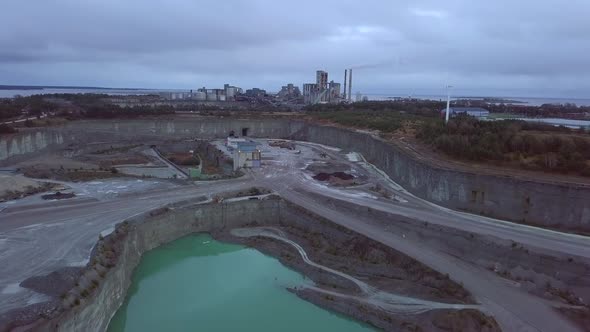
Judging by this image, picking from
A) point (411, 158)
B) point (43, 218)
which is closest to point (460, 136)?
point (411, 158)

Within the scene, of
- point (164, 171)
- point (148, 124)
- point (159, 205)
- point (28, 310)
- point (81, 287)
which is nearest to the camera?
point (28, 310)

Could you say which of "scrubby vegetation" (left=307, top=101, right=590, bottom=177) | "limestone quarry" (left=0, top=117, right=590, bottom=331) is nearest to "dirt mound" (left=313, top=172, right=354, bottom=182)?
"limestone quarry" (left=0, top=117, right=590, bottom=331)

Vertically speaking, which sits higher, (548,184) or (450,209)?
(548,184)

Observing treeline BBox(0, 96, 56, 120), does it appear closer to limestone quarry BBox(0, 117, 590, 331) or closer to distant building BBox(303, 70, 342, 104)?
limestone quarry BBox(0, 117, 590, 331)

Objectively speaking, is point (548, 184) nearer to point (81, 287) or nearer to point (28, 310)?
point (81, 287)

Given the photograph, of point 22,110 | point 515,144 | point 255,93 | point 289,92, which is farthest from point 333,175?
point 255,93

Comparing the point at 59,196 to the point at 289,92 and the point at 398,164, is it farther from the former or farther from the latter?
the point at 289,92
